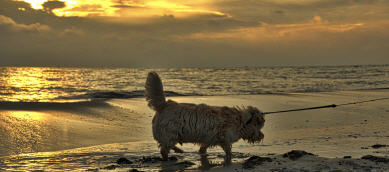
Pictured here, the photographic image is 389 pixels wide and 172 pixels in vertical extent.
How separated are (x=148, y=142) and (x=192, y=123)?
2.60m

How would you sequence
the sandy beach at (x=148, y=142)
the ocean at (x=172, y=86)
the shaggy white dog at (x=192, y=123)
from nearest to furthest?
the sandy beach at (x=148, y=142) → the shaggy white dog at (x=192, y=123) → the ocean at (x=172, y=86)

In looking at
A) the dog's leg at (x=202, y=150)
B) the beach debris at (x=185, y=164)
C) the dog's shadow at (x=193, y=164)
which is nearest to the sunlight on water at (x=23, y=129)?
the dog's shadow at (x=193, y=164)

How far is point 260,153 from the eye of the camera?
23.1 feet

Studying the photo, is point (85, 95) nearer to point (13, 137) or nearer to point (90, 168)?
point (13, 137)

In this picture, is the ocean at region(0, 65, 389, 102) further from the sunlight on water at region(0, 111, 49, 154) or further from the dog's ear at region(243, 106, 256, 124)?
the dog's ear at region(243, 106, 256, 124)

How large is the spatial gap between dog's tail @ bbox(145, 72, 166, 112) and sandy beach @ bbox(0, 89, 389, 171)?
98cm

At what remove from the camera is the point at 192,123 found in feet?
20.1

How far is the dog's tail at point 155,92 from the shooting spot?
643cm

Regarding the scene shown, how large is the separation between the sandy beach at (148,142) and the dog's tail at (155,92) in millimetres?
979

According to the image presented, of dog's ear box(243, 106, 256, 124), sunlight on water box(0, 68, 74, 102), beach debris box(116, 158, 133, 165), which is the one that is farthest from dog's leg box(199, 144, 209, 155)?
sunlight on water box(0, 68, 74, 102)

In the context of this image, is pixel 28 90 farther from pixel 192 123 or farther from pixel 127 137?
pixel 192 123

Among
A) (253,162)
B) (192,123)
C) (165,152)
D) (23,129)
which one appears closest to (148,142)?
(165,152)

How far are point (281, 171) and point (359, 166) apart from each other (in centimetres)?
122

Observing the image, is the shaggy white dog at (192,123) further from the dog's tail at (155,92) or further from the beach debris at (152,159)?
the beach debris at (152,159)
